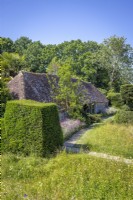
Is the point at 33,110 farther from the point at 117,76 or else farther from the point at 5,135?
the point at 117,76

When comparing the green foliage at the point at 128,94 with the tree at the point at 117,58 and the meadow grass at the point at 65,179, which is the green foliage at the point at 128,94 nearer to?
the tree at the point at 117,58

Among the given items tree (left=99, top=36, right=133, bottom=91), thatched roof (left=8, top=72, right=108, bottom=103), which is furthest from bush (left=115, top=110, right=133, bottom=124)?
tree (left=99, top=36, right=133, bottom=91)

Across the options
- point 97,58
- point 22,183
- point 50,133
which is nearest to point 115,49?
point 97,58

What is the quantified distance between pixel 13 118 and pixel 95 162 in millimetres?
4945

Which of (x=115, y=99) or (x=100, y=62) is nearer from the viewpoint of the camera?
(x=115, y=99)

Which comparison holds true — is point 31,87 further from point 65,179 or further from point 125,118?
point 65,179

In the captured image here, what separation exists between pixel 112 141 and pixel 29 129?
20.6ft

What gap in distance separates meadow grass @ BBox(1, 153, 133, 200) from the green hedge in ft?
3.38

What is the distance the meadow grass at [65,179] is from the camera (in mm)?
7984

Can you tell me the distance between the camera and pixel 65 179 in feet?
30.7

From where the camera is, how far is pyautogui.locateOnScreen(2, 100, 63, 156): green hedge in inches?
512

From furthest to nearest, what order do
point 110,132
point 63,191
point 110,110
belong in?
1. point 110,110
2. point 110,132
3. point 63,191

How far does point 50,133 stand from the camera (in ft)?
44.4

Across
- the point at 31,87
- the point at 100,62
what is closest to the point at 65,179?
the point at 31,87
